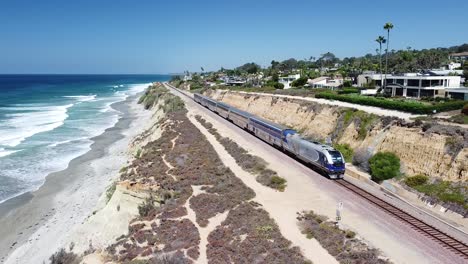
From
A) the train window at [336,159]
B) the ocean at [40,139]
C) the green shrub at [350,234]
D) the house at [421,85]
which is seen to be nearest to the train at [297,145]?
the train window at [336,159]

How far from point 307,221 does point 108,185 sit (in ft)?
69.2

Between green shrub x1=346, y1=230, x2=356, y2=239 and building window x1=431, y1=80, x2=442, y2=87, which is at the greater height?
building window x1=431, y1=80, x2=442, y2=87

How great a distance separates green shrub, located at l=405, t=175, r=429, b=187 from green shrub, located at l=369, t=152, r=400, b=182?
162cm

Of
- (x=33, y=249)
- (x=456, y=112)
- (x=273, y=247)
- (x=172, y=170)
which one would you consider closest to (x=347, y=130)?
(x=456, y=112)

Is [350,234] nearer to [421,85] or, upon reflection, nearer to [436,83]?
[421,85]

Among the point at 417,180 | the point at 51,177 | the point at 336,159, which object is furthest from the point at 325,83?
the point at 51,177

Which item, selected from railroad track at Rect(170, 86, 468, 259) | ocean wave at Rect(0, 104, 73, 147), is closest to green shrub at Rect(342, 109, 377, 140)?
railroad track at Rect(170, 86, 468, 259)

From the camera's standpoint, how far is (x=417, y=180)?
26781 mm

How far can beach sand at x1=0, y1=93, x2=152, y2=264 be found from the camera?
2495 centimetres

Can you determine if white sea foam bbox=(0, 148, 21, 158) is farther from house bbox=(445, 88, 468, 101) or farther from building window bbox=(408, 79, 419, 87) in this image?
building window bbox=(408, 79, 419, 87)

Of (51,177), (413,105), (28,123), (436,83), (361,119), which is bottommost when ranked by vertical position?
(51,177)

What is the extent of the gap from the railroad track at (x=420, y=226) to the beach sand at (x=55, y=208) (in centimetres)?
1630

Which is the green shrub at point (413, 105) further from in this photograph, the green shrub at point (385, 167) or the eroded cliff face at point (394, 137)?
the green shrub at point (385, 167)

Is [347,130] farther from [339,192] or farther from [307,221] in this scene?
[307,221]
